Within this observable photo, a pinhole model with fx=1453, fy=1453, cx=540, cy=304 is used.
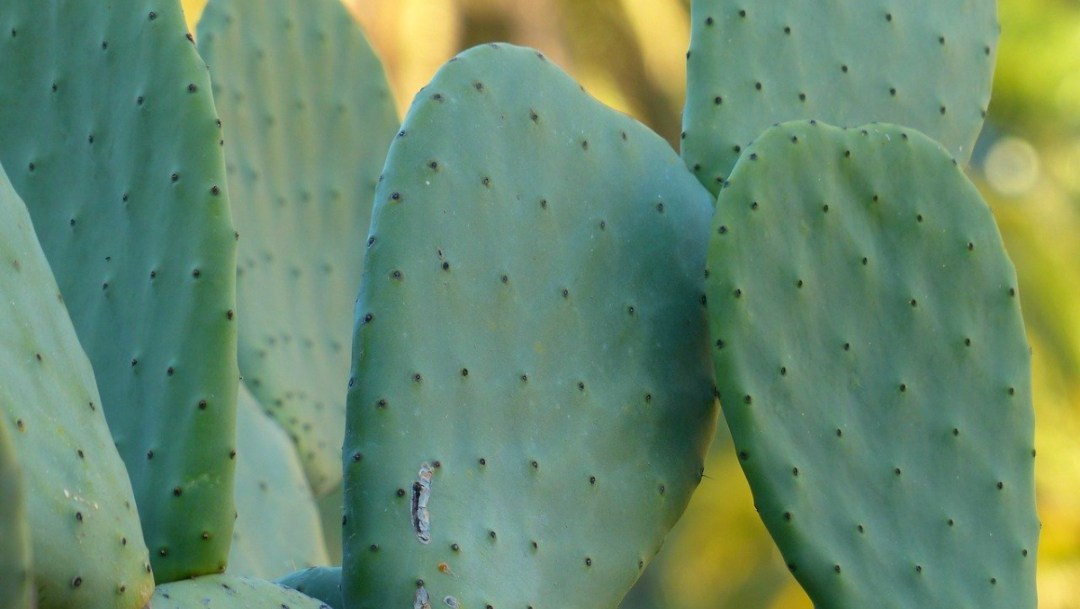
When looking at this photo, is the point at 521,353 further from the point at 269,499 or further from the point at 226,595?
the point at 269,499

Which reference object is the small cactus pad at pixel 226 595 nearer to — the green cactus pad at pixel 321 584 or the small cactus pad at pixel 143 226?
the small cactus pad at pixel 143 226

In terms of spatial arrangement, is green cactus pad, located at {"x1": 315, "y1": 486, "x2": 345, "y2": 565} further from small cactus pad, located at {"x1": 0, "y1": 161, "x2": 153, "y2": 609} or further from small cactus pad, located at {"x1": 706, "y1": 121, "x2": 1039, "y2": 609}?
small cactus pad, located at {"x1": 0, "y1": 161, "x2": 153, "y2": 609}

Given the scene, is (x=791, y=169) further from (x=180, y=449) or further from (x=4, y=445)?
(x=4, y=445)

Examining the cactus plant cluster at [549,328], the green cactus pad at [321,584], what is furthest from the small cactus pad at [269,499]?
the green cactus pad at [321,584]

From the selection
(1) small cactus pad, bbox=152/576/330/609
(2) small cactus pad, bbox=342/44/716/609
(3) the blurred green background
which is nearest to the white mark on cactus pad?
(2) small cactus pad, bbox=342/44/716/609

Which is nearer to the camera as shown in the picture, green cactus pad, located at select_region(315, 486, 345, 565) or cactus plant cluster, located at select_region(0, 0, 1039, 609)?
cactus plant cluster, located at select_region(0, 0, 1039, 609)

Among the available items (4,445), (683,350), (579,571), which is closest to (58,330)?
(4,445)

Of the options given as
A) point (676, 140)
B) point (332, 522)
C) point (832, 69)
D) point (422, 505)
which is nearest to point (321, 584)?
point (422, 505)
